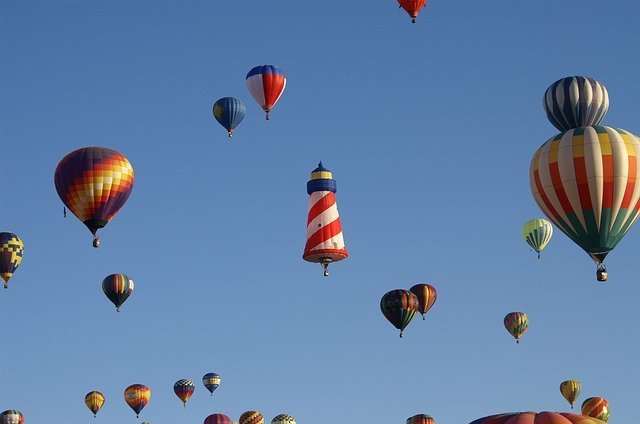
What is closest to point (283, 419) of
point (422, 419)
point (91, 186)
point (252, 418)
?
point (252, 418)

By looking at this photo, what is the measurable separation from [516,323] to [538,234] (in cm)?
501

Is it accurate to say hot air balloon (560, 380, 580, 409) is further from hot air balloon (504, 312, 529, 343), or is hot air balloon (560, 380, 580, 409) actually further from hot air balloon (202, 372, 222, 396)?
hot air balloon (202, 372, 222, 396)

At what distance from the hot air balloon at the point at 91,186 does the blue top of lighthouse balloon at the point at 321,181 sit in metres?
8.25

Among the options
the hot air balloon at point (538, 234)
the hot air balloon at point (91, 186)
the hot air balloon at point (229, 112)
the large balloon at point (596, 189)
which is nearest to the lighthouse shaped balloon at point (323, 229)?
the large balloon at point (596, 189)

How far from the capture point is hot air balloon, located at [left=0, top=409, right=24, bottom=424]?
84250mm

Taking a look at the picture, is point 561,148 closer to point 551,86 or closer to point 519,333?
point 551,86

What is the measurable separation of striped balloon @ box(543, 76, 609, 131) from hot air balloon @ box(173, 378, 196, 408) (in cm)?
3535

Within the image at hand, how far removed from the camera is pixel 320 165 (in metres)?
54.3

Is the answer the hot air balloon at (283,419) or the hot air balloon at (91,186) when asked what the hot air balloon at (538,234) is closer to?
the hot air balloon at (283,419)

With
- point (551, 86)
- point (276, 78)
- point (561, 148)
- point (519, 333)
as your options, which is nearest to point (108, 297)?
point (276, 78)

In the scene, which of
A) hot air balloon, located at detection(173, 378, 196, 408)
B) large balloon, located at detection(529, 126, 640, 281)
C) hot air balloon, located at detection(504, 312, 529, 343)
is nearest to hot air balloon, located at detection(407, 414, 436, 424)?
hot air balloon, located at detection(504, 312, 529, 343)

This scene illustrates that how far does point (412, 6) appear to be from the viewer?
60219mm

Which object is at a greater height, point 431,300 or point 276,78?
point 276,78

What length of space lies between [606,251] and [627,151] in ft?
10.5
